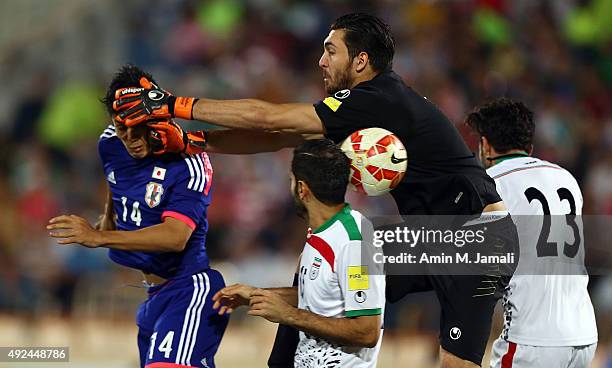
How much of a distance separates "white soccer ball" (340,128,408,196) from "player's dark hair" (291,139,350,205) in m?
0.14

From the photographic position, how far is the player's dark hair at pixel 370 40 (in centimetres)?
520

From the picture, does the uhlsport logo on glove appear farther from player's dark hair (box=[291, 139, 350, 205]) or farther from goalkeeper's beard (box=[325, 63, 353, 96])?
goalkeeper's beard (box=[325, 63, 353, 96])

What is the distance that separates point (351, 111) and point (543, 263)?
1.40m

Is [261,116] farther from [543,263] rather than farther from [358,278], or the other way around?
[543,263]

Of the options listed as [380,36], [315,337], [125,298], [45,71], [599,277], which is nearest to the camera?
[315,337]

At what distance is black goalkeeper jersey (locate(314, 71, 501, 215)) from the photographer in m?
5.02

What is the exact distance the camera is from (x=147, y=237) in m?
5.26

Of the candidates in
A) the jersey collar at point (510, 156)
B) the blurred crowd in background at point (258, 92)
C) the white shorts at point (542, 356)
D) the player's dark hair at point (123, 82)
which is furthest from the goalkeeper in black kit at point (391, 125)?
the blurred crowd in background at point (258, 92)

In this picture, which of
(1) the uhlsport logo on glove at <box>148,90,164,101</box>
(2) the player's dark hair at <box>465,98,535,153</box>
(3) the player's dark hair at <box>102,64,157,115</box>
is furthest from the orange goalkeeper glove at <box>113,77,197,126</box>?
(2) the player's dark hair at <box>465,98,535,153</box>

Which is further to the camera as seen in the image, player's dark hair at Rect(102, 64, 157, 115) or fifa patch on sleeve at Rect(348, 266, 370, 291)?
player's dark hair at Rect(102, 64, 157, 115)

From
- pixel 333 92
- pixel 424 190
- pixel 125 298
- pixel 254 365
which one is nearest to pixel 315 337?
pixel 424 190

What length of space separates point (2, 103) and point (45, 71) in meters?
0.76

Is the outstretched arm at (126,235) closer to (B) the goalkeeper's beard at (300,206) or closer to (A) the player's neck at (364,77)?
(B) the goalkeeper's beard at (300,206)

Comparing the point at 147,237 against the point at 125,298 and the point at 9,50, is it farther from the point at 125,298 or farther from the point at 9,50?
the point at 9,50
